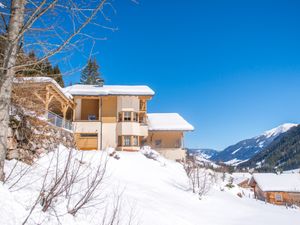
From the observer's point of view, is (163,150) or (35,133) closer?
(35,133)

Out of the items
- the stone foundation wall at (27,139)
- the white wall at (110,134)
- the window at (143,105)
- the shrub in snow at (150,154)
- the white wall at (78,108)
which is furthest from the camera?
the window at (143,105)

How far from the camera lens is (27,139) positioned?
10430 millimetres

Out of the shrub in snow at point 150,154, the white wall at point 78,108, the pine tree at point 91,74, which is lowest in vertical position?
the shrub in snow at point 150,154

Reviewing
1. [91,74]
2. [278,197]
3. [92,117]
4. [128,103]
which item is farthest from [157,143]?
[278,197]

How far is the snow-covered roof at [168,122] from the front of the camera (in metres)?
36.9

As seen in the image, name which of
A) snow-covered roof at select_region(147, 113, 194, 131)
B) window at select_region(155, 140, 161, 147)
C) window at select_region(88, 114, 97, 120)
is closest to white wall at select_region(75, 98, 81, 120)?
window at select_region(88, 114, 97, 120)

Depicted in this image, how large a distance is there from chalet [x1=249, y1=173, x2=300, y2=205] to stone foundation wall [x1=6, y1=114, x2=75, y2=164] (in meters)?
55.5

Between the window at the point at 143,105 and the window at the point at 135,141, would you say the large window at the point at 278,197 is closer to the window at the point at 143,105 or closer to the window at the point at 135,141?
the window at the point at 143,105

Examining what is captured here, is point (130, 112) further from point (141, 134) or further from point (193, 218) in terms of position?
point (193, 218)

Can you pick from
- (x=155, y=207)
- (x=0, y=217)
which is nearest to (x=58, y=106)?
(x=155, y=207)

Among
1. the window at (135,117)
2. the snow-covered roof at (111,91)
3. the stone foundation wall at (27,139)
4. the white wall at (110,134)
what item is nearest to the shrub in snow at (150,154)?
the white wall at (110,134)

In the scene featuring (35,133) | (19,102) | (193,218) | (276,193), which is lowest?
(276,193)

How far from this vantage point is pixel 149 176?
19.2 m

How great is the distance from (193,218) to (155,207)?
1.62m
